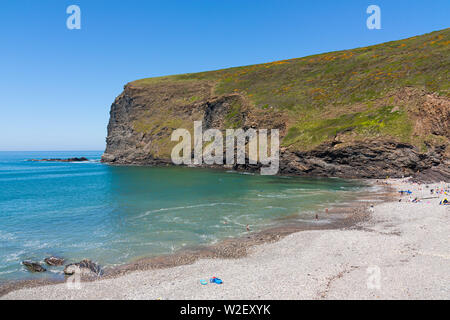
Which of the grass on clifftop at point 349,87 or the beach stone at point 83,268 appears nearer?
the beach stone at point 83,268

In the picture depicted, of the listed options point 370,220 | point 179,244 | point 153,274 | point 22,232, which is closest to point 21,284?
point 153,274

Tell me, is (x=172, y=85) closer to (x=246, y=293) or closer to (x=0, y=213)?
(x=0, y=213)

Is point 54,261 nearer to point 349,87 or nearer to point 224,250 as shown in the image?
point 224,250

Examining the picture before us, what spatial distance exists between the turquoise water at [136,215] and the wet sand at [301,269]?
140 inches

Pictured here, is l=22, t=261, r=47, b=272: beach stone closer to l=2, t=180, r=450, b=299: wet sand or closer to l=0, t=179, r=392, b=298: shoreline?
l=0, t=179, r=392, b=298: shoreline

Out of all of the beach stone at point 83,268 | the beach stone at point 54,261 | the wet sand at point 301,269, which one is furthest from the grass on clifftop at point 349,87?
the beach stone at point 54,261

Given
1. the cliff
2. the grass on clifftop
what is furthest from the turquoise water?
the grass on clifftop

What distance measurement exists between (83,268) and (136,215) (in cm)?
1798

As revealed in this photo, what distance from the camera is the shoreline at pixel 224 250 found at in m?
20.0

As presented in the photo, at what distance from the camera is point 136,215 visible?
128 feet

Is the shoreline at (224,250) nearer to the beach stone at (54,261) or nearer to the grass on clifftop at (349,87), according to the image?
the beach stone at (54,261)

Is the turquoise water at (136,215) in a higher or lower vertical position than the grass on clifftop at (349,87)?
lower

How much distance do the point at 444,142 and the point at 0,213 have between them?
269 feet

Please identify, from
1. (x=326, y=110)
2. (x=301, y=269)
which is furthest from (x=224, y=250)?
(x=326, y=110)
